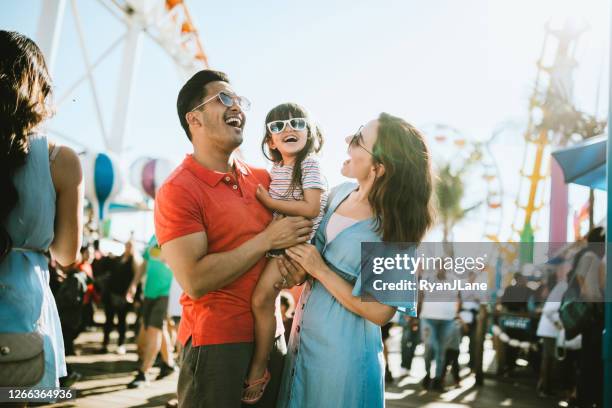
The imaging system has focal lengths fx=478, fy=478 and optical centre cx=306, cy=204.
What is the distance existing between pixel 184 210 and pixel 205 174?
0.23m

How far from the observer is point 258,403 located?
189 centimetres

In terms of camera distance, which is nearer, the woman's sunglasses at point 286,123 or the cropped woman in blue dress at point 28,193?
the cropped woman in blue dress at point 28,193

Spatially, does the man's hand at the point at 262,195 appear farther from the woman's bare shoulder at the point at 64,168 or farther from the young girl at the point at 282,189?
the woman's bare shoulder at the point at 64,168

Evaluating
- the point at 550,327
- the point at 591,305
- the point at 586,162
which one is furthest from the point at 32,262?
the point at 550,327

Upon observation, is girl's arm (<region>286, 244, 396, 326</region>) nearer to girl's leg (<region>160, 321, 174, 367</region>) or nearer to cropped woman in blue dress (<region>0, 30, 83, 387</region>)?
cropped woman in blue dress (<region>0, 30, 83, 387</region>)

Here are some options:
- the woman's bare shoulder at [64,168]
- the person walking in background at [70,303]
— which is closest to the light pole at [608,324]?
the woman's bare shoulder at [64,168]

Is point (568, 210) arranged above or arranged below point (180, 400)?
above

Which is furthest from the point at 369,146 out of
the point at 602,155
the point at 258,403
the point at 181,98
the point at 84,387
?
the point at 84,387

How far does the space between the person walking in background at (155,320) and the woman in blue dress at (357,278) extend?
424 cm

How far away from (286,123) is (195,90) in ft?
1.47

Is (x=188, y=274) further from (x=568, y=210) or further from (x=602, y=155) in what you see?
(x=568, y=210)

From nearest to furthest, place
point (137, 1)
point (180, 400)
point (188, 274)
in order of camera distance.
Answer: point (188, 274) → point (180, 400) → point (137, 1)

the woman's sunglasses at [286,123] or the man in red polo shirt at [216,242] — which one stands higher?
the woman's sunglasses at [286,123]

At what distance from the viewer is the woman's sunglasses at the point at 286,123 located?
7.29 feet
